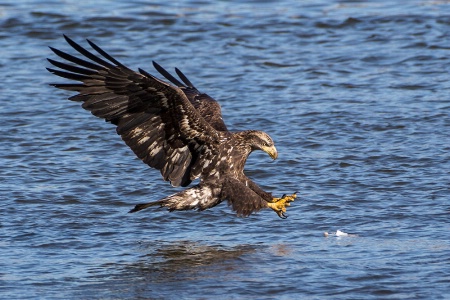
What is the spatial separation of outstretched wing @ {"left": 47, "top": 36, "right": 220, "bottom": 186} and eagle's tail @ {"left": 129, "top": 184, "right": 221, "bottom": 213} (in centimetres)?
18

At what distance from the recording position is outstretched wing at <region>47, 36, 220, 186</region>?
6922 millimetres

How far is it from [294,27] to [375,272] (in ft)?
28.4

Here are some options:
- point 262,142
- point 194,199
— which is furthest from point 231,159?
point 194,199

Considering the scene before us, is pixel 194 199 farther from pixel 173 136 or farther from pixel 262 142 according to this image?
pixel 262 142

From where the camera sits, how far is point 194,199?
7.44 meters

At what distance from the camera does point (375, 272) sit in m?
6.30

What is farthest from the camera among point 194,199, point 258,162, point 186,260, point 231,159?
point 258,162

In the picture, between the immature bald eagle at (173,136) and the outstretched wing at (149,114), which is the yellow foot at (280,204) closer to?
the immature bald eagle at (173,136)

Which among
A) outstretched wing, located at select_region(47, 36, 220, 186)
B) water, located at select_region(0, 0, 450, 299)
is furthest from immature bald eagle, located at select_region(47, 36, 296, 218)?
water, located at select_region(0, 0, 450, 299)

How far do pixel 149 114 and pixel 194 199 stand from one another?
746 millimetres

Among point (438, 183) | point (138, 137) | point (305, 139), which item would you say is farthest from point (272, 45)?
point (138, 137)

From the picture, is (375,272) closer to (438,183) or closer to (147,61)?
(438,183)

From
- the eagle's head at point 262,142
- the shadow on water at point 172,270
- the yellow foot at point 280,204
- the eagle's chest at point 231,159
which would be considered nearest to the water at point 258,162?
the shadow on water at point 172,270

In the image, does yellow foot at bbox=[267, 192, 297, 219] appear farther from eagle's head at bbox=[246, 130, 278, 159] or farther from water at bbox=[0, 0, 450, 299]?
eagle's head at bbox=[246, 130, 278, 159]
